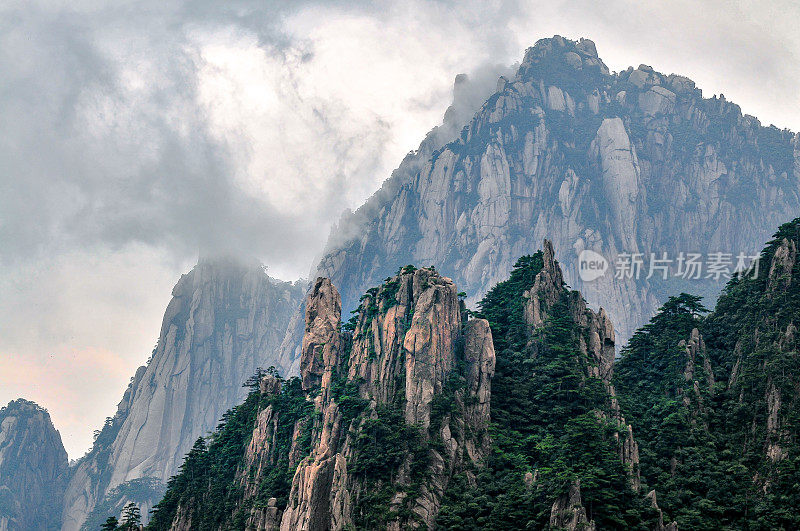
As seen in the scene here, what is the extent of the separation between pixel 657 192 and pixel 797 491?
13078cm

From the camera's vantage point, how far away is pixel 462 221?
189 meters

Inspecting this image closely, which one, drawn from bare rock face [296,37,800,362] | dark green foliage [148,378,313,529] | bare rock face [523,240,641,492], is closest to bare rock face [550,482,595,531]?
bare rock face [523,240,641,492]

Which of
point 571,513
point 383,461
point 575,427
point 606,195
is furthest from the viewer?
point 606,195

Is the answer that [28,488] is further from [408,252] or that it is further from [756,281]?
[756,281]

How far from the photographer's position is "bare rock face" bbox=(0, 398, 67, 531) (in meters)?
183

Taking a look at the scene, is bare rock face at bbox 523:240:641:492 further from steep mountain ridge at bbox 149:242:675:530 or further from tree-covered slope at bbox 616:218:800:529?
tree-covered slope at bbox 616:218:800:529

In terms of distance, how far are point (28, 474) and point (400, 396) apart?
5595 inches

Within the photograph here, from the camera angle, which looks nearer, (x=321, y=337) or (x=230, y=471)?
(x=321, y=337)

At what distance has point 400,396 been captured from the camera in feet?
259

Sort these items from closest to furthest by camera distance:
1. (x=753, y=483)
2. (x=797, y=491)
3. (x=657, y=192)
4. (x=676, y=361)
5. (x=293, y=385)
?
1. (x=797, y=491)
2. (x=753, y=483)
3. (x=676, y=361)
4. (x=293, y=385)
5. (x=657, y=192)

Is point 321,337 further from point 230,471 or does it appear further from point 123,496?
point 123,496

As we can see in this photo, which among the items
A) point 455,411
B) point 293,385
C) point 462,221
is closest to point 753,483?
point 455,411

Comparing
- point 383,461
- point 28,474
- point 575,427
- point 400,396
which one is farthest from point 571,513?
point 28,474

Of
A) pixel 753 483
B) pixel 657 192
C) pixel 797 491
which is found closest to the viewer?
pixel 797 491
